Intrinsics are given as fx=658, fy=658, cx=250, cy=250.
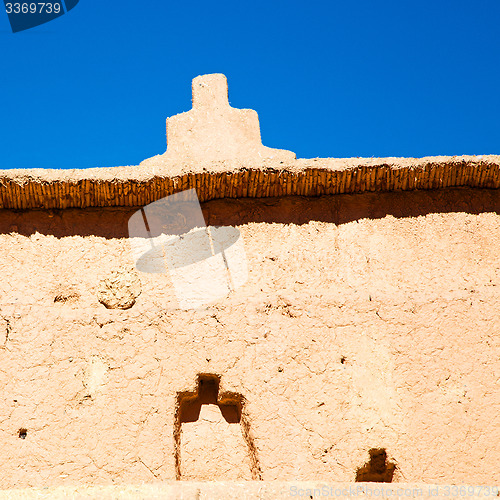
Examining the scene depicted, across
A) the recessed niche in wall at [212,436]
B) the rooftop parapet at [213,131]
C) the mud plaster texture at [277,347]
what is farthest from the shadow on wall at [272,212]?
the recessed niche in wall at [212,436]

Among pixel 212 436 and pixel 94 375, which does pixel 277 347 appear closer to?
pixel 212 436

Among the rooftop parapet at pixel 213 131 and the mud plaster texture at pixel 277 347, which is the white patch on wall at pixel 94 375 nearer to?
the mud plaster texture at pixel 277 347

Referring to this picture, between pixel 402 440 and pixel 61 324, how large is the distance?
1794 millimetres

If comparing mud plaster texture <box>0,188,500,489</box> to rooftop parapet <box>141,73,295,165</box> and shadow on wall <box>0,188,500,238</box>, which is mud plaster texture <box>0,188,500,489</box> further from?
rooftop parapet <box>141,73,295,165</box>

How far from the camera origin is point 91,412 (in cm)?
317

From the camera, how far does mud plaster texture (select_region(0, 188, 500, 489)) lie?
308cm

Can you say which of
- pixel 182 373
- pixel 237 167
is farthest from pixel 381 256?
pixel 182 373

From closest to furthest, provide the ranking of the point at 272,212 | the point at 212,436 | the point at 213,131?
the point at 212,436 → the point at 272,212 → the point at 213,131

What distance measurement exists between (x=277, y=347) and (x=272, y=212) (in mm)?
820

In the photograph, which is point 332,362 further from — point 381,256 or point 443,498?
point 443,498

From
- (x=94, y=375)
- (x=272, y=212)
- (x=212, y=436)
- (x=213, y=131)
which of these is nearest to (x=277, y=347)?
(x=212, y=436)

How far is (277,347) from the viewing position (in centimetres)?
333

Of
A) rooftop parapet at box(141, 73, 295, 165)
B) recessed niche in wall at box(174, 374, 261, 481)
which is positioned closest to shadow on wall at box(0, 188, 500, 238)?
rooftop parapet at box(141, 73, 295, 165)

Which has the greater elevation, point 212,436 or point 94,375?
point 94,375
